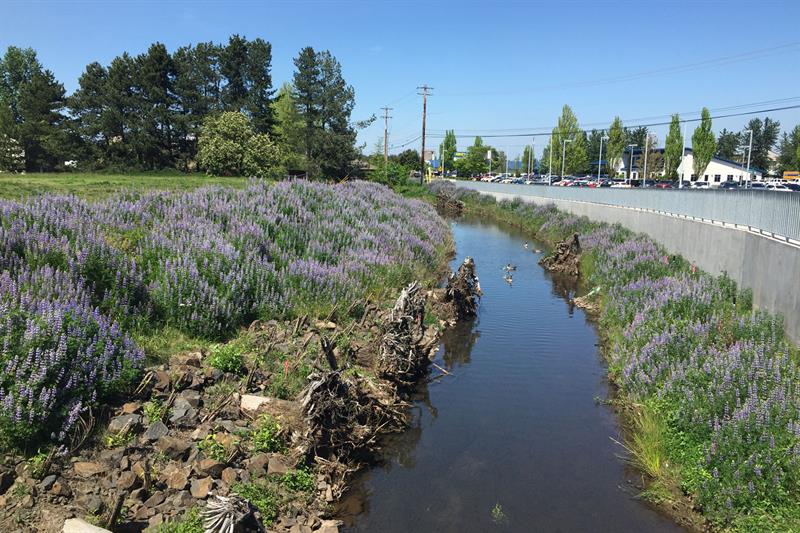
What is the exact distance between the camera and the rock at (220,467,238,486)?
6.09m

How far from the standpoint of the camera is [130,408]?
6613mm

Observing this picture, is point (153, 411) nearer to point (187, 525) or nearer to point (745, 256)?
point (187, 525)

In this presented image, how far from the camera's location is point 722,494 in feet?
20.9

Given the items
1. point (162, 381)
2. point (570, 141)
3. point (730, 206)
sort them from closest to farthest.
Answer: point (162, 381), point (730, 206), point (570, 141)

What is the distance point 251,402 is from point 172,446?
1401 millimetres

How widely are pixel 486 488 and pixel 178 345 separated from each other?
200 inches

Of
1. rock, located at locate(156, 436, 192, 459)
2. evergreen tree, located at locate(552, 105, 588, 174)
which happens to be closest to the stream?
rock, located at locate(156, 436, 192, 459)

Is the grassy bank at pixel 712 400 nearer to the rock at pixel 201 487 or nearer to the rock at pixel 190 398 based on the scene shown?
the rock at pixel 201 487

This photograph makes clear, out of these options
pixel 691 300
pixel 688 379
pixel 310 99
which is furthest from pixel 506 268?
pixel 310 99

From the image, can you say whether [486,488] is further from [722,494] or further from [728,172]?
[728,172]

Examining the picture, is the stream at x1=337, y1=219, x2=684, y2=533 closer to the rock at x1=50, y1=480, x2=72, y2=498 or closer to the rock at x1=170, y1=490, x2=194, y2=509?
the rock at x1=170, y1=490, x2=194, y2=509

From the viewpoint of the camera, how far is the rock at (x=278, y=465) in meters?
6.54

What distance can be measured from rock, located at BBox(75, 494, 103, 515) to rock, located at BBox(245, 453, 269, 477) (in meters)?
1.60

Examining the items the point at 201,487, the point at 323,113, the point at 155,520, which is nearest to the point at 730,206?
the point at 201,487
